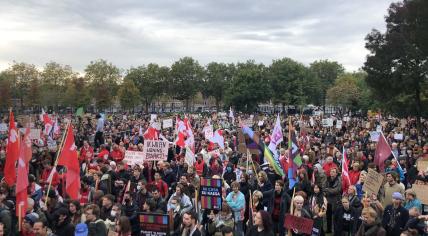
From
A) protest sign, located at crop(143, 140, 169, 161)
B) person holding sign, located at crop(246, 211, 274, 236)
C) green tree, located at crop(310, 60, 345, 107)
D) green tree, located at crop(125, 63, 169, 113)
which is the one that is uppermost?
green tree, located at crop(310, 60, 345, 107)

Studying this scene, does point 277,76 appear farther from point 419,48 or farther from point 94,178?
point 94,178

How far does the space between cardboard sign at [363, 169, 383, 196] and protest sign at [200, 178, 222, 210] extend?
10.6ft

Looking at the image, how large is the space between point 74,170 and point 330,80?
12811 centimetres

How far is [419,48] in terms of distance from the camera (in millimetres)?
39094

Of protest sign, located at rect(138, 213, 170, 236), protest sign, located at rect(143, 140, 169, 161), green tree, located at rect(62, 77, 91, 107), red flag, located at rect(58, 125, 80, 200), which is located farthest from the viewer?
green tree, located at rect(62, 77, 91, 107)

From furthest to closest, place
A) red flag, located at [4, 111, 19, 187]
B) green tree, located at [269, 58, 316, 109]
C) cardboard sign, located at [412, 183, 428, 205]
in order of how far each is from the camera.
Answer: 1. green tree, located at [269, 58, 316, 109]
2. red flag, located at [4, 111, 19, 187]
3. cardboard sign, located at [412, 183, 428, 205]

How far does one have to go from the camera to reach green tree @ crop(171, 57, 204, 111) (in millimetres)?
102125

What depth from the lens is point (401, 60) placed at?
4347 centimetres

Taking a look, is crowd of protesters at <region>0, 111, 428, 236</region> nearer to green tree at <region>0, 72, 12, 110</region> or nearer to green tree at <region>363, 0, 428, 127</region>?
green tree at <region>363, 0, 428, 127</region>

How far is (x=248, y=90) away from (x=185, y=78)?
2044 cm

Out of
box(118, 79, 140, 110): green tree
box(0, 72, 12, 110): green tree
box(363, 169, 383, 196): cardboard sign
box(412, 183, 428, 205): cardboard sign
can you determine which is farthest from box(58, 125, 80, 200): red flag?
box(118, 79, 140, 110): green tree

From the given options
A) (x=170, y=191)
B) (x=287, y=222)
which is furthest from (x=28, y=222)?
(x=170, y=191)

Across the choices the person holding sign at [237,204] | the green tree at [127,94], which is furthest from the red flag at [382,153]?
the green tree at [127,94]

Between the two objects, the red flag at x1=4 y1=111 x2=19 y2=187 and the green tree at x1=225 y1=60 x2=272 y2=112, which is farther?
the green tree at x1=225 y1=60 x2=272 y2=112
